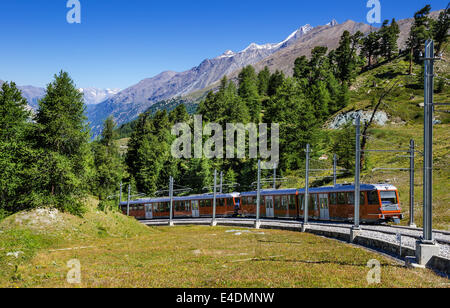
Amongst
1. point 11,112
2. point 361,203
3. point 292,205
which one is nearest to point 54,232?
point 292,205

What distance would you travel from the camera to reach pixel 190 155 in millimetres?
89812

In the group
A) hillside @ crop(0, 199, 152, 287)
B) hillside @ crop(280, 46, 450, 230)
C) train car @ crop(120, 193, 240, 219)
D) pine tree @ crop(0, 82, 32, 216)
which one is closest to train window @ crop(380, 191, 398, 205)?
hillside @ crop(280, 46, 450, 230)

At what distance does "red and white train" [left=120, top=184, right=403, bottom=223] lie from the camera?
33594 millimetres

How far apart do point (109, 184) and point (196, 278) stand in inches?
3056

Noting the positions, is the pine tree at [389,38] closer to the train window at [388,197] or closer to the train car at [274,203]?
the train car at [274,203]

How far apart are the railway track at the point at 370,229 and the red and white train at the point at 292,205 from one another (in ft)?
4.52

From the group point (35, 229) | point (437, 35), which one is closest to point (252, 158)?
point (35, 229)

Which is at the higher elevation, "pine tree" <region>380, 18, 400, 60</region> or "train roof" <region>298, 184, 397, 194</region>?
"pine tree" <region>380, 18, 400, 60</region>

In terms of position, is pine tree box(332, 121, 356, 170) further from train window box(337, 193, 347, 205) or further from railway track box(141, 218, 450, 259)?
train window box(337, 193, 347, 205)

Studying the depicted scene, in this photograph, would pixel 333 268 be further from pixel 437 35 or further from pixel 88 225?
pixel 437 35

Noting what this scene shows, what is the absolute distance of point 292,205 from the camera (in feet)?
144

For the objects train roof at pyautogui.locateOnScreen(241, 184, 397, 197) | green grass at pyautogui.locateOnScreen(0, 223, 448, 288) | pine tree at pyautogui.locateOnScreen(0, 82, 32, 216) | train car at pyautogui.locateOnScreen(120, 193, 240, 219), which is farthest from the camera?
train car at pyautogui.locateOnScreen(120, 193, 240, 219)

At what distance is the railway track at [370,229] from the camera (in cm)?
2033

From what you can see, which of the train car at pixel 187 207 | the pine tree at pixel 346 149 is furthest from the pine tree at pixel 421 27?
the train car at pixel 187 207
